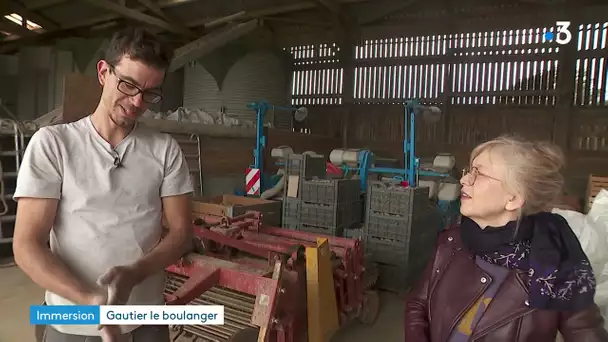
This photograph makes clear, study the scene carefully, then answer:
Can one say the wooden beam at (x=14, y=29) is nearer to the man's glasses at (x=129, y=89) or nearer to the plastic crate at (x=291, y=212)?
the plastic crate at (x=291, y=212)

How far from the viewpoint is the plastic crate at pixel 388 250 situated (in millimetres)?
4078

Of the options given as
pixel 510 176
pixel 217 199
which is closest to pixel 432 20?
pixel 217 199

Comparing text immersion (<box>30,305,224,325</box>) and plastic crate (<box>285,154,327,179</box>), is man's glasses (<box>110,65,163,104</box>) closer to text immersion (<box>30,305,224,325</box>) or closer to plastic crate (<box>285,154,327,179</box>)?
text immersion (<box>30,305,224,325</box>)

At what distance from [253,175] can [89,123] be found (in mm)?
4551

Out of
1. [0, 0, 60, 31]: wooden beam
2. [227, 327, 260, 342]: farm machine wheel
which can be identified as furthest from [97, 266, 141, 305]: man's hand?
[0, 0, 60, 31]: wooden beam

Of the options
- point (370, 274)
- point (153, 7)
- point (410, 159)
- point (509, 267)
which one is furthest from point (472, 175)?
point (153, 7)

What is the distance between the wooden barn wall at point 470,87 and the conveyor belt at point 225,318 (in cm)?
591

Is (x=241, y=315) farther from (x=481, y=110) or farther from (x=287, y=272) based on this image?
(x=481, y=110)

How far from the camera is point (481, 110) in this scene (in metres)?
8.09

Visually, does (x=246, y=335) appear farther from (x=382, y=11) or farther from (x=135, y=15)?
(x=382, y=11)

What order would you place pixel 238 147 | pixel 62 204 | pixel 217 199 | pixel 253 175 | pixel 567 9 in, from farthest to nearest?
1. pixel 567 9
2. pixel 238 147
3. pixel 253 175
4. pixel 217 199
5. pixel 62 204

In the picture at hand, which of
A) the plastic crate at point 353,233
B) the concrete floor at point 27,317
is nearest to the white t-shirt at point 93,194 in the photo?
the concrete floor at point 27,317

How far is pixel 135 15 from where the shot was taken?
293 inches

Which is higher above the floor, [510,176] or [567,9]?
[567,9]
